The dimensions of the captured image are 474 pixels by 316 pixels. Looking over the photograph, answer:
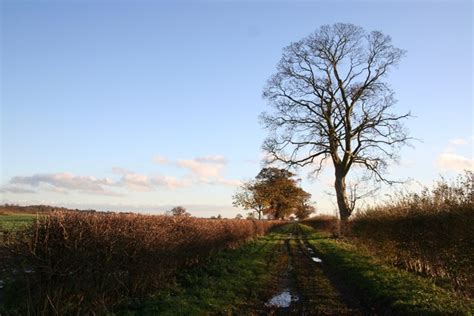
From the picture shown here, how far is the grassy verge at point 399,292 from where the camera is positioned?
9531 mm

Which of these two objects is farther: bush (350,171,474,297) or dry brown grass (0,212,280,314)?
bush (350,171,474,297)

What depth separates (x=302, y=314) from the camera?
9727mm

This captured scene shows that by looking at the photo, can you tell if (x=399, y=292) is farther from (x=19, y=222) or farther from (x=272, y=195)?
(x=272, y=195)

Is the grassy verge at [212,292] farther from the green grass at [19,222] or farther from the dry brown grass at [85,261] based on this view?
the green grass at [19,222]

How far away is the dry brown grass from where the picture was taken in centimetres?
762

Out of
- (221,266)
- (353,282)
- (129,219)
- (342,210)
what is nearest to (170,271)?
(129,219)

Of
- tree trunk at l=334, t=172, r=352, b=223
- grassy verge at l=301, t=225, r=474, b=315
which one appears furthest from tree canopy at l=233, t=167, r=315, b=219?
grassy verge at l=301, t=225, r=474, b=315

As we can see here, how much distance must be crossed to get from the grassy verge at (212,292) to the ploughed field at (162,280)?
3 centimetres

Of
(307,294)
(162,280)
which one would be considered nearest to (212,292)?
(162,280)

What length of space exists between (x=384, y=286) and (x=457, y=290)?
1875 millimetres

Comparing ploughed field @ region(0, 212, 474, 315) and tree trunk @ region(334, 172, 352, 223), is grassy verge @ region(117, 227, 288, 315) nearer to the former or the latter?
ploughed field @ region(0, 212, 474, 315)

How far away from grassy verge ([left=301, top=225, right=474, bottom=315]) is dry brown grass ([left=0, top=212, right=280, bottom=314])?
569 cm

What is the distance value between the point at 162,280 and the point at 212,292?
57.9 inches

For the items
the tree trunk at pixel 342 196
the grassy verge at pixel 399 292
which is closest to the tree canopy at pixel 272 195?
the tree trunk at pixel 342 196
